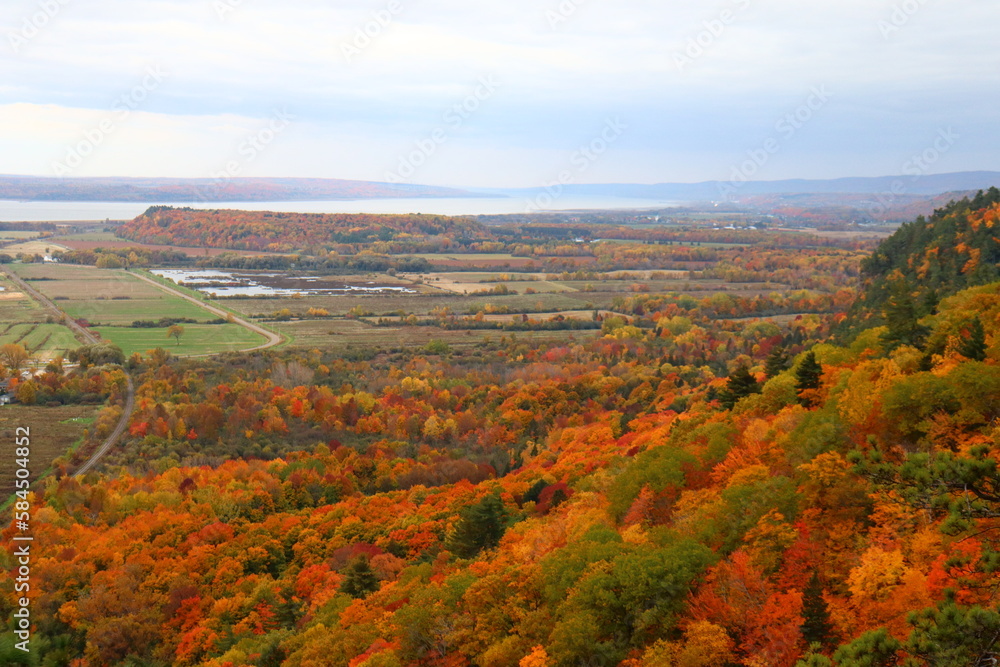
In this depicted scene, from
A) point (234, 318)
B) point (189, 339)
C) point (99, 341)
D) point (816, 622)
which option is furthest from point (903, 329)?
point (234, 318)

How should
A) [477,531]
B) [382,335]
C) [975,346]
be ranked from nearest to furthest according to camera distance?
[975,346], [477,531], [382,335]

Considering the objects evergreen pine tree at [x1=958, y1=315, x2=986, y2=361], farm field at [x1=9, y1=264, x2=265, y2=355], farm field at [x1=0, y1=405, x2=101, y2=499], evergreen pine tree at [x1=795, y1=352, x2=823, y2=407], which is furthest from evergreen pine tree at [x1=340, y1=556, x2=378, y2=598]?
farm field at [x1=9, y1=264, x2=265, y2=355]

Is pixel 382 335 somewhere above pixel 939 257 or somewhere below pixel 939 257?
below

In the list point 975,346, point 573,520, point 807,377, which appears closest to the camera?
point 975,346

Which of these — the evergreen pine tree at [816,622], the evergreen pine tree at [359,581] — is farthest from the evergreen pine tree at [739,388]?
the evergreen pine tree at [816,622]

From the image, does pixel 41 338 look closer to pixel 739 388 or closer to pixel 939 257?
pixel 739 388

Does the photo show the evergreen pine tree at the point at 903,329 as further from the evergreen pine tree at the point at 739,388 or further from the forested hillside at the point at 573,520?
the evergreen pine tree at the point at 739,388

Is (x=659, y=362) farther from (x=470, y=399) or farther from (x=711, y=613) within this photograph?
(x=711, y=613)
